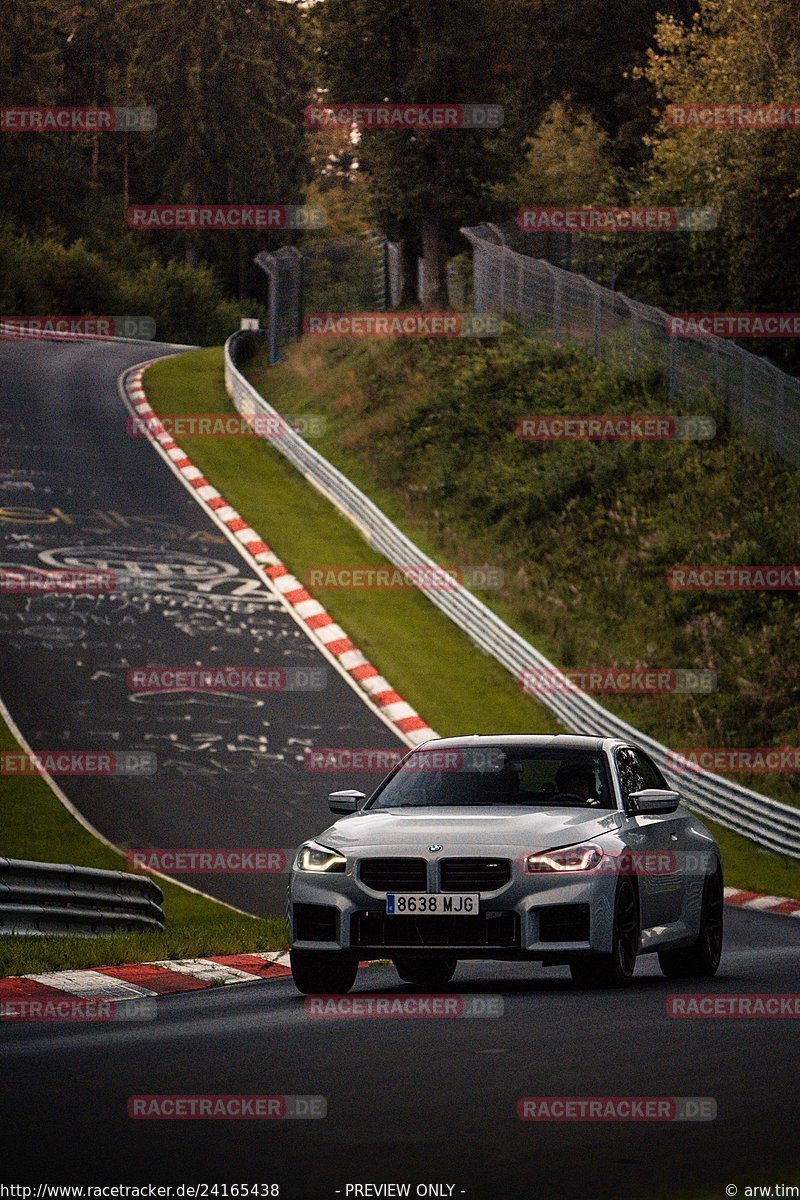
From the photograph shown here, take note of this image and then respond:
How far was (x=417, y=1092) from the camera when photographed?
7.12 m

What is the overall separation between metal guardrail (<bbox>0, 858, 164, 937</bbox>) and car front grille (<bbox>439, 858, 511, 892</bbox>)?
3.64 m

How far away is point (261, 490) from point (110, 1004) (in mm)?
27883

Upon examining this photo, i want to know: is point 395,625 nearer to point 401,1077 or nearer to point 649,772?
point 649,772

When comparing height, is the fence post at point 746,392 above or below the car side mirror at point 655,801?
above

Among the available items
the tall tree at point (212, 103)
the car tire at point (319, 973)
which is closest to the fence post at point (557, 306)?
the car tire at point (319, 973)

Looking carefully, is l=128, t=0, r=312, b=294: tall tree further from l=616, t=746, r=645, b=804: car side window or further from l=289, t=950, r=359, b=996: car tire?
l=289, t=950, r=359, b=996: car tire

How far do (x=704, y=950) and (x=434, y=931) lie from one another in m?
2.53

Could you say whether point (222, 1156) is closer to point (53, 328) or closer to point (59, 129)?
point (53, 328)

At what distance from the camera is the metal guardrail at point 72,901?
12.9 meters

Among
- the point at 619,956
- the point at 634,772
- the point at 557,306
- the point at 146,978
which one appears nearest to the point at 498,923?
the point at 619,956

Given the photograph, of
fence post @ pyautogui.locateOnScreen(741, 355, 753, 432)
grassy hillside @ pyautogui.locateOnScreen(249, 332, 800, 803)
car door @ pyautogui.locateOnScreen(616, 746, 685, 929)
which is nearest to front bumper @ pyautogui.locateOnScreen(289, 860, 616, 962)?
car door @ pyautogui.locateOnScreen(616, 746, 685, 929)

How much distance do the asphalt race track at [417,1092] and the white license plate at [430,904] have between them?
579 millimetres

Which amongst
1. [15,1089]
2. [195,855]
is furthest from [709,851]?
[195,855]

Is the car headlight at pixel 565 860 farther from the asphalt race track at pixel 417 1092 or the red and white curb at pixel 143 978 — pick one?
the red and white curb at pixel 143 978
